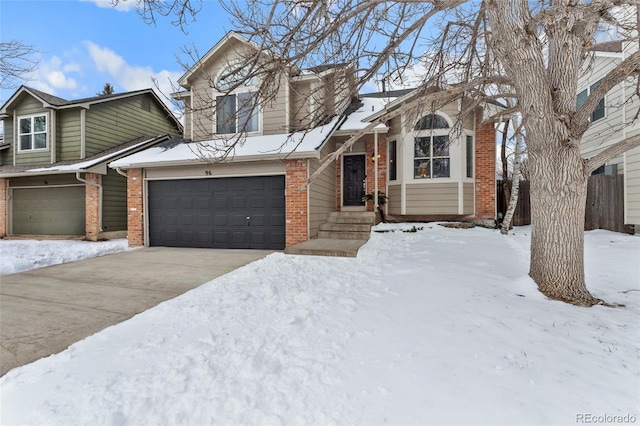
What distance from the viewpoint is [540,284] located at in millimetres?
3930

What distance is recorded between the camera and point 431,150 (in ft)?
31.6

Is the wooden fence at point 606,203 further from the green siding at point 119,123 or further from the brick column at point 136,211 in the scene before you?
the green siding at point 119,123

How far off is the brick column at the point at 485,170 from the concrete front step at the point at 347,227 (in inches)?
171

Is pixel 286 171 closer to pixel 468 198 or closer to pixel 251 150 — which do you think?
pixel 251 150

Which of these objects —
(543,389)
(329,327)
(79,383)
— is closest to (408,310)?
(329,327)

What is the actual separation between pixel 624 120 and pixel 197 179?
1315 centimetres

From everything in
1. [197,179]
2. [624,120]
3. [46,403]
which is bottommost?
[46,403]

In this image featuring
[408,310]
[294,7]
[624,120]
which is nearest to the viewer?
[408,310]

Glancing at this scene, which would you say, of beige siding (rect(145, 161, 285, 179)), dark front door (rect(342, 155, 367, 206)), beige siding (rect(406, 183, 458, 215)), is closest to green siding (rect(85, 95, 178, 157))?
beige siding (rect(145, 161, 285, 179))

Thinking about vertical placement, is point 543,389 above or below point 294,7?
below

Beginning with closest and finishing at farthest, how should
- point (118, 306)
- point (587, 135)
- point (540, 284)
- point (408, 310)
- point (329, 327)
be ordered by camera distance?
point (329, 327) < point (408, 310) < point (118, 306) < point (540, 284) < point (587, 135)

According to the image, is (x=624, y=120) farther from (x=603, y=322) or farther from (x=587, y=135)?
(x=603, y=322)

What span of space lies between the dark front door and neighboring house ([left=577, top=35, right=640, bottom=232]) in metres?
6.75

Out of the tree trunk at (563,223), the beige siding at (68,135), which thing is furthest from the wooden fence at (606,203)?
the beige siding at (68,135)
